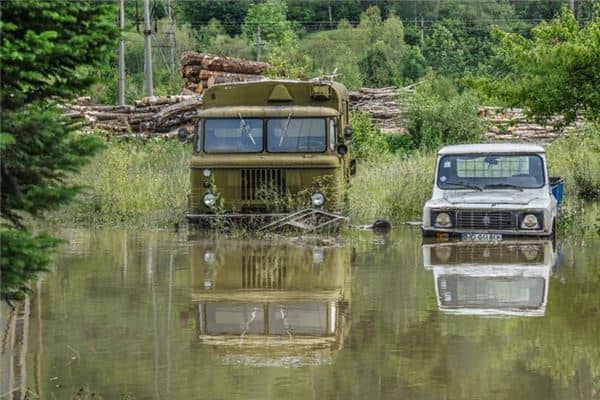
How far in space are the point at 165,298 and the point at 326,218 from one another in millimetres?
7190

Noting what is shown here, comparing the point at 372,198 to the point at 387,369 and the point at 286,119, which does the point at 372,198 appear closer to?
the point at 286,119

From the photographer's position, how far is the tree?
279 inches

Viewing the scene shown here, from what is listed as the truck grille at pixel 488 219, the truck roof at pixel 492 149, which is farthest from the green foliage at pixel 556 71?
the truck grille at pixel 488 219

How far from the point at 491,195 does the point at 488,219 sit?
0.56 metres

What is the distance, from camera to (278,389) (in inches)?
359

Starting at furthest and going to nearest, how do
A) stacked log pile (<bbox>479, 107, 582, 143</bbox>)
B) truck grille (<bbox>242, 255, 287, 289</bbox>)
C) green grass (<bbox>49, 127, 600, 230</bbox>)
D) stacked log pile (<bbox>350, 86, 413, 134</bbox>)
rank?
1. stacked log pile (<bbox>350, 86, 413, 134</bbox>)
2. stacked log pile (<bbox>479, 107, 582, 143</bbox>)
3. green grass (<bbox>49, 127, 600, 230</bbox>)
4. truck grille (<bbox>242, 255, 287, 289</bbox>)

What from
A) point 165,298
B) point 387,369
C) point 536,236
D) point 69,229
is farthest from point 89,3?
point 69,229

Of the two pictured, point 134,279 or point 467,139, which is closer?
point 134,279

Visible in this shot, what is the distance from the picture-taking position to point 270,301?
1372 centimetres

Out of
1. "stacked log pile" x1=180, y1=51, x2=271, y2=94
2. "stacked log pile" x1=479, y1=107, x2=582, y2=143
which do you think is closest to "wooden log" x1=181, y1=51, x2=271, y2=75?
"stacked log pile" x1=180, y1=51, x2=271, y2=94

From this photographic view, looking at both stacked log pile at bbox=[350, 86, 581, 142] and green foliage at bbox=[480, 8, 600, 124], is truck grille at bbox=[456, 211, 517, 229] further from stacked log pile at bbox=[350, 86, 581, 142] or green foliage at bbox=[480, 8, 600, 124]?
stacked log pile at bbox=[350, 86, 581, 142]

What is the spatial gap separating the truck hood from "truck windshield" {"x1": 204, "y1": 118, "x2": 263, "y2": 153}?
3574 millimetres

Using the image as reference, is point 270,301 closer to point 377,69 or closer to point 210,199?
point 210,199

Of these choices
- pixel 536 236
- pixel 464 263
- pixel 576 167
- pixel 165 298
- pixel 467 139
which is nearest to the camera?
pixel 165 298
